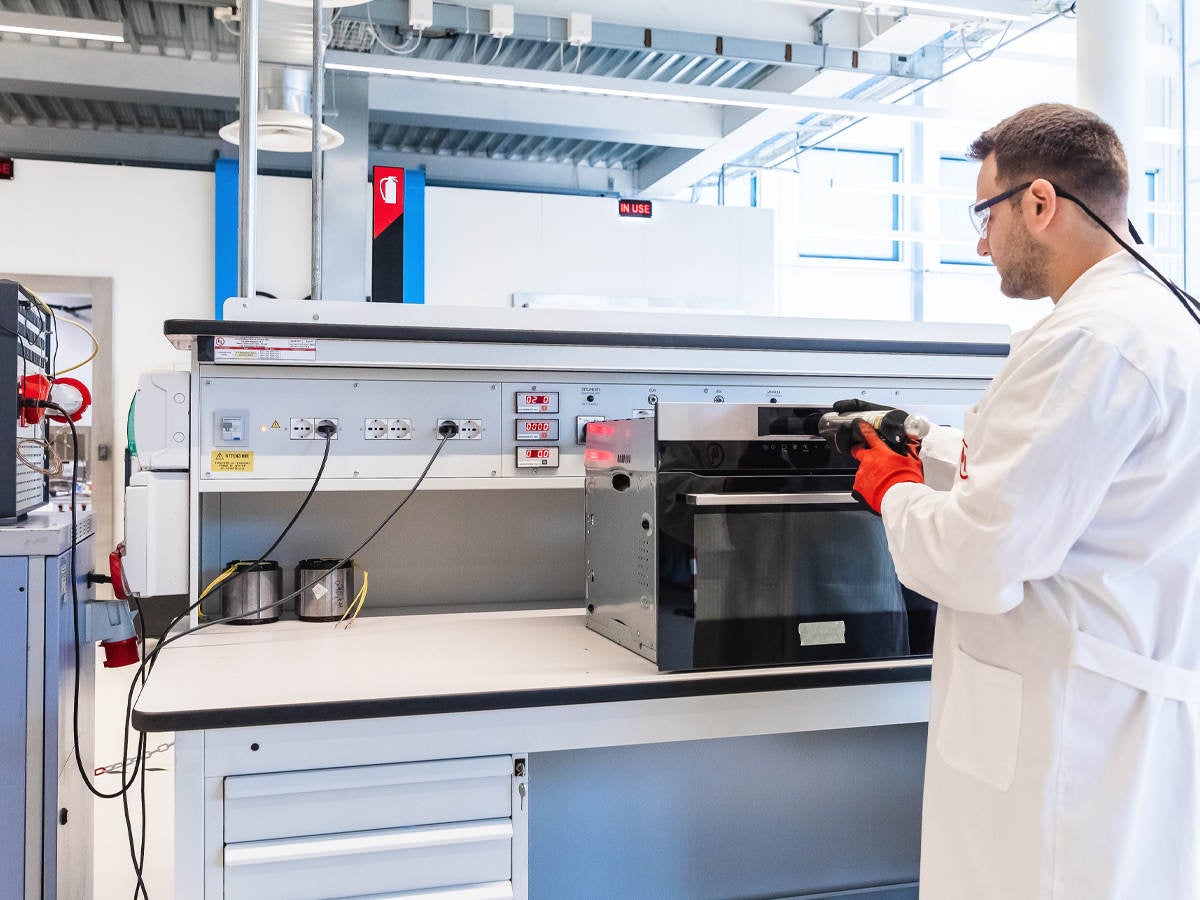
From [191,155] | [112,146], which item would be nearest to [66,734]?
[191,155]

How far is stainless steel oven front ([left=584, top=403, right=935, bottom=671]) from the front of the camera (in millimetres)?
1604

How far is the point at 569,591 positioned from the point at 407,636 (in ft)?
1.67

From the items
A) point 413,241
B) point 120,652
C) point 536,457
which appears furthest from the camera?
point 413,241

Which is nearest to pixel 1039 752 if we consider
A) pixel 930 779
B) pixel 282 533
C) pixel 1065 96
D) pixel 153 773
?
pixel 930 779

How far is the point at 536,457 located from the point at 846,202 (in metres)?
6.12

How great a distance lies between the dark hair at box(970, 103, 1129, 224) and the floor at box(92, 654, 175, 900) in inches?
73.9

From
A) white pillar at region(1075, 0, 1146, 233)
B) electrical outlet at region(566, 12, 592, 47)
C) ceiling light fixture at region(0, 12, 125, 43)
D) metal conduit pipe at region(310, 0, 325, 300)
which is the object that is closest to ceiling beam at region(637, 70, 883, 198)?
electrical outlet at region(566, 12, 592, 47)

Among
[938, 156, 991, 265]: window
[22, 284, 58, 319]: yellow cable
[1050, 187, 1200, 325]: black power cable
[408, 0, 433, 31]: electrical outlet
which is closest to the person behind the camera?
[1050, 187, 1200, 325]: black power cable

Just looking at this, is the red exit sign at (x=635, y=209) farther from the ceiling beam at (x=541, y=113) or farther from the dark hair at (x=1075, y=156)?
the dark hair at (x=1075, y=156)

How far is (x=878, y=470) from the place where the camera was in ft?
4.72

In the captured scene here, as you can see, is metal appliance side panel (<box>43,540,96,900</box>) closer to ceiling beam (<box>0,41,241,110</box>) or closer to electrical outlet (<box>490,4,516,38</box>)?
electrical outlet (<box>490,4,516,38</box>)

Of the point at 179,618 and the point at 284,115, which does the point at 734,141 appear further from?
the point at 179,618

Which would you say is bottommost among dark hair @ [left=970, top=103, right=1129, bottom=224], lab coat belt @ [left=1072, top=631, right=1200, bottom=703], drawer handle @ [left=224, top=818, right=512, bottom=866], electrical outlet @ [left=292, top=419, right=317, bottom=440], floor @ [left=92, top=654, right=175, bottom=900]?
floor @ [left=92, top=654, right=175, bottom=900]

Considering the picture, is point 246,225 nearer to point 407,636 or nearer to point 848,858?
point 407,636
